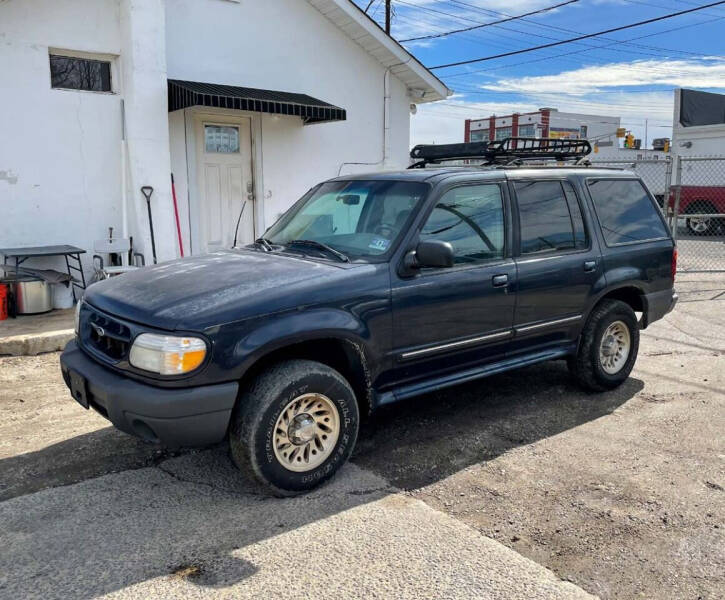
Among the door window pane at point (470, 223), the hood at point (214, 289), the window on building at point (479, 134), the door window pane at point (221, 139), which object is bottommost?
the hood at point (214, 289)

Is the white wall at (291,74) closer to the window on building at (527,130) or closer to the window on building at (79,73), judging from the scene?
the window on building at (79,73)

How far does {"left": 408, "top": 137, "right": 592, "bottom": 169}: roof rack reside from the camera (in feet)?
17.9

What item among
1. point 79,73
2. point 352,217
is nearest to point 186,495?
point 352,217

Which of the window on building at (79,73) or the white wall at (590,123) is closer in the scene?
the window on building at (79,73)

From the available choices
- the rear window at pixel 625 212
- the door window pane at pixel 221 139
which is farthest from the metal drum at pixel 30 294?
the rear window at pixel 625 212

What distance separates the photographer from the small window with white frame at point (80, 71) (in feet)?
27.6

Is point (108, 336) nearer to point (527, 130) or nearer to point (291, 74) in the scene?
point (291, 74)

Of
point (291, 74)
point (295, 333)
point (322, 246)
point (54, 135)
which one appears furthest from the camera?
point (291, 74)

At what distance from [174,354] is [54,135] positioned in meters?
6.25

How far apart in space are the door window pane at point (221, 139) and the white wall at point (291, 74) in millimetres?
389

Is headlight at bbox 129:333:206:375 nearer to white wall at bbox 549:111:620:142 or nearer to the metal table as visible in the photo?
the metal table

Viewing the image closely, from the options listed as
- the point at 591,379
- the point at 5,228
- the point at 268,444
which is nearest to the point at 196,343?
the point at 268,444

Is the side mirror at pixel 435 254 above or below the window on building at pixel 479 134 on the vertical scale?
below

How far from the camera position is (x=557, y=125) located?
36.2 meters
